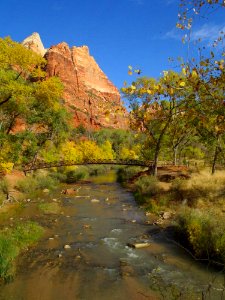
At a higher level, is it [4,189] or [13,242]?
[4,189]

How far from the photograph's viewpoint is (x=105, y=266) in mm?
13086

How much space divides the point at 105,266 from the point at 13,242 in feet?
15.0

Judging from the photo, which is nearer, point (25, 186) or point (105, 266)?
point (105, 266)

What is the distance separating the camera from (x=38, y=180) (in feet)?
121

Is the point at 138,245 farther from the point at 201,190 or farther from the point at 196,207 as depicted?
the point at 201,190

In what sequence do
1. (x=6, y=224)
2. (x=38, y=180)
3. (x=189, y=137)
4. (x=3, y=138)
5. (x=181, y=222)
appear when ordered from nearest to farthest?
(x=181, y=222)
(x=6, y=224)
(x=3, y=138)
(x=38, y=180)
(x=189, y=137)

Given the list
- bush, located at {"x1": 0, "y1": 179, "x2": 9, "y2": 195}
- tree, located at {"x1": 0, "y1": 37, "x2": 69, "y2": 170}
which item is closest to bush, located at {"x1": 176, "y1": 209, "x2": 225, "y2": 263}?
tree, located at {"x1": 0, "y1": 37, "x2": 69, "y2": 170}

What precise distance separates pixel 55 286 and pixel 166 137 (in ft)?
107

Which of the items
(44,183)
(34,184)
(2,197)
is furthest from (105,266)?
(44,183)

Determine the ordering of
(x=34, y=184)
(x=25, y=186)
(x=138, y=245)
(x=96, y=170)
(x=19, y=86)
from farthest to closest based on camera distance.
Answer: (x=96, y=170) → (x=34, y=184) → (x=25, y=186) → (x=19, y=86) → (x=138, y=245)

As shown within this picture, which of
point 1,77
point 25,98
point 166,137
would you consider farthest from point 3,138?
point 166,137

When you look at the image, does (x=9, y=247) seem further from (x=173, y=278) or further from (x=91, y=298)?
(x=173, y=278)

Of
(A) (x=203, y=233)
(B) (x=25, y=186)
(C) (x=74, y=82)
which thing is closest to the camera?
(A) (x=203, y=233)

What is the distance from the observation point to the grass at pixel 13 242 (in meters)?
12.0
